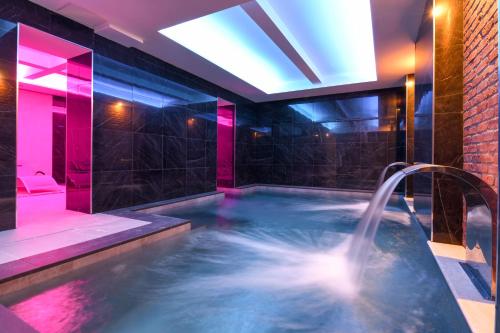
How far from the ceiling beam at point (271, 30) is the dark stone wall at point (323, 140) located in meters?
3.41

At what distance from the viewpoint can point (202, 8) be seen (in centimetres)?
442

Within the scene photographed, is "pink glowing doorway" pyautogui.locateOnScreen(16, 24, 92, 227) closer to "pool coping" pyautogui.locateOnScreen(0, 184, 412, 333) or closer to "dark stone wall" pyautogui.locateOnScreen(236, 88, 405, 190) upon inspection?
"pool coping" pyautogui.locateOnScreen(0, 184, 412, 333)

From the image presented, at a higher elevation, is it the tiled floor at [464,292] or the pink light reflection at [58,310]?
the tiled floor at [464,292]

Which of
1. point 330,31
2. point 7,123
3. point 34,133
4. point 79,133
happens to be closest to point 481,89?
point 330,31

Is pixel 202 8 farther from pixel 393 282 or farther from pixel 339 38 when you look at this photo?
pixel 393 282

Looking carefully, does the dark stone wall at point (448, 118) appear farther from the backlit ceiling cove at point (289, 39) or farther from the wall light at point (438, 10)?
the backlit ceiling cove at point (289, 39)

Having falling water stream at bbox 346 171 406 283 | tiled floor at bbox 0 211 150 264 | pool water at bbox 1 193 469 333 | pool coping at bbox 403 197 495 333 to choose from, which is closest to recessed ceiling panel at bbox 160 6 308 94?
tiled floor at bbox 0 211 150 264

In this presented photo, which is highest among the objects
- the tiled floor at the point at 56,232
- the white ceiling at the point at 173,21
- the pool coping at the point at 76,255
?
the white ceiling at the point at 173,21

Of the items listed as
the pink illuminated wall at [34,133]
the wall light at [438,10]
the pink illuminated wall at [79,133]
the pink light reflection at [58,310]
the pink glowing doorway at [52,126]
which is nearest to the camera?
the pink light reflection at [58,310]

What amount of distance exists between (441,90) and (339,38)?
3.64m

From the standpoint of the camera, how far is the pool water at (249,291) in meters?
2.10

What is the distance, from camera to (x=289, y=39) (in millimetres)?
5707

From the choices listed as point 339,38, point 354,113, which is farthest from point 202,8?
point 354,113

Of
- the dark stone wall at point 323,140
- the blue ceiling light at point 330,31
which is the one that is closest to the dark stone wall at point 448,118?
the blue ceiling light at point 330,31
